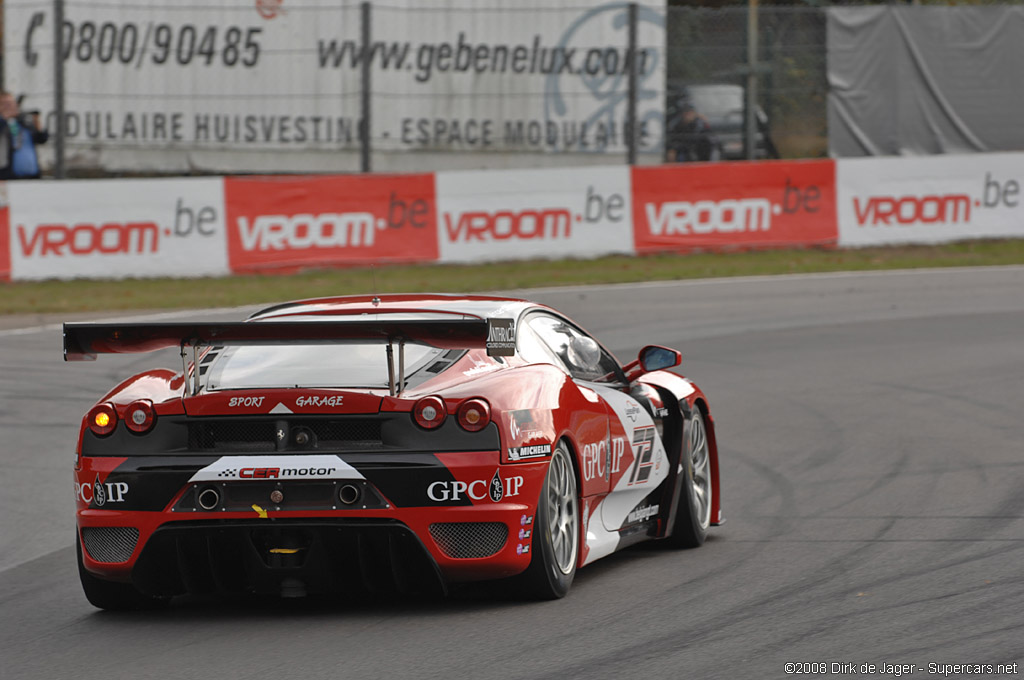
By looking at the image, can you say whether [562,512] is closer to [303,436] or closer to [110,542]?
[303,436]

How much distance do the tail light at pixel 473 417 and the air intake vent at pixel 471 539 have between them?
325 millimetres

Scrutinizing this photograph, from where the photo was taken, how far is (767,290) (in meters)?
18.1

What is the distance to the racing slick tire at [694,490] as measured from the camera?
287 inches

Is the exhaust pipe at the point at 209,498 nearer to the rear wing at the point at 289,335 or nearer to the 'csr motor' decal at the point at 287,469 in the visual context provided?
the 'csr motor' decal at the point at 287,469

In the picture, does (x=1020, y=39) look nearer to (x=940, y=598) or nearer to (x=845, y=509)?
(x=845, y=509)

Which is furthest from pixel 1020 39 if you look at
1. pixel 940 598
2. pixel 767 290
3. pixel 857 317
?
pixel 940 598

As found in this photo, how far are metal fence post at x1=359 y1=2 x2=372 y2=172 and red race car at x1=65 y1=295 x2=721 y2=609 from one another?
1664 cm

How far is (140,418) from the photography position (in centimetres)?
571

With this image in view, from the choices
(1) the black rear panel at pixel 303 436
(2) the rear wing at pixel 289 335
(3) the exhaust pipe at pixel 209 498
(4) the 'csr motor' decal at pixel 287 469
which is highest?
(2) the rear wing at pixel 289 335

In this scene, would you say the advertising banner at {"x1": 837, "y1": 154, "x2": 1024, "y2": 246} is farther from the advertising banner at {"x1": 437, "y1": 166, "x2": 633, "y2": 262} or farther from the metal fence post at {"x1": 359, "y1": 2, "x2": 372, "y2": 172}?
the metal fence post at {"x1": 359, "y1": 2, "x2": 372, "y2": 172}

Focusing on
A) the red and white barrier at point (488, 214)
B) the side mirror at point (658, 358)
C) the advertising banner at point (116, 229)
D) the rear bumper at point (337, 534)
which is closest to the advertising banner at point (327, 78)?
the red and white barrier at point (488, 214)

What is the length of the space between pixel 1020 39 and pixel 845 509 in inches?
717

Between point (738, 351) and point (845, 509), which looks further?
point (738, 351)

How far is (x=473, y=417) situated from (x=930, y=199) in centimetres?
1719
